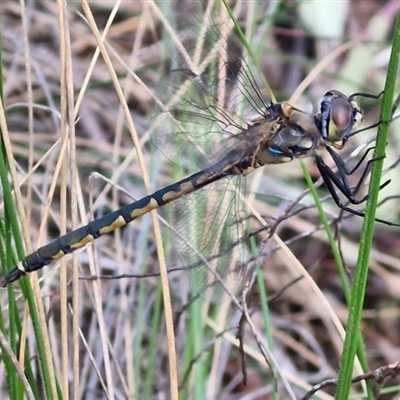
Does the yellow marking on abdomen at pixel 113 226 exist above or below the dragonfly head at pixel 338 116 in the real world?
below

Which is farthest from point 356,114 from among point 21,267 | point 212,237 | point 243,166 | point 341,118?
point 21,267

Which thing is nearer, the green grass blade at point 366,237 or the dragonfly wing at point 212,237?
the green grass blade at point 366,237

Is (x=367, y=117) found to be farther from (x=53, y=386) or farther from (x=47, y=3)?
(x=53, y=386)

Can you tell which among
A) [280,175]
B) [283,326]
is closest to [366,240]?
[283,326]

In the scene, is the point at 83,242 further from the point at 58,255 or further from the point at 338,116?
the point at 338,116

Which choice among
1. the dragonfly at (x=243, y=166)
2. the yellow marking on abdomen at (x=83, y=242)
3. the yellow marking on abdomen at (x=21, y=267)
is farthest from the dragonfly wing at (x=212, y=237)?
the yellow marking on abdomen at (x=21, y=267)

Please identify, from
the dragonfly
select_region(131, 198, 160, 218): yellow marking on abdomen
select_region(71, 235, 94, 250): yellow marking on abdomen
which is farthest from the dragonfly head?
select_region(71, 235, 94, 250): yellow marking on abdomen

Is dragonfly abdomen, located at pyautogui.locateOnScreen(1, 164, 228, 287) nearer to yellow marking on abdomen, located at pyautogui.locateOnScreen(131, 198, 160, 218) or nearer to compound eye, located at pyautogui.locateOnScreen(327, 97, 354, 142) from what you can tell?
yellow marking on abdomen, located at pyautogui.locateOnScreen(131, 198, 160, 218)

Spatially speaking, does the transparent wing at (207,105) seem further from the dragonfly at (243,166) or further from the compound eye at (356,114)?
the compound eye at (356,114)
